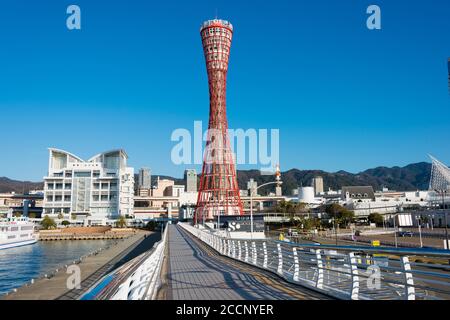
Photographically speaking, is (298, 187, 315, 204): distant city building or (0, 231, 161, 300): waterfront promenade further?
(298, 187, 315, 204): distant city building

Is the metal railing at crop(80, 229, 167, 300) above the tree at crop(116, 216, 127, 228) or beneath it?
above

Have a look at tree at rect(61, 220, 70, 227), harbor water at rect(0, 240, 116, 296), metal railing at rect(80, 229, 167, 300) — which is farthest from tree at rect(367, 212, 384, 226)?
metal railing at rect(80, 229, 167, 300)

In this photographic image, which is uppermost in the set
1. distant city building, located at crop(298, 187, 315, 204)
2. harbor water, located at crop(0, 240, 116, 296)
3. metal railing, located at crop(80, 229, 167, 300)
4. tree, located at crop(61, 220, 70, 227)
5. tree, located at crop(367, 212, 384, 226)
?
distant city building, located at crop(298, 187, 315, 204)

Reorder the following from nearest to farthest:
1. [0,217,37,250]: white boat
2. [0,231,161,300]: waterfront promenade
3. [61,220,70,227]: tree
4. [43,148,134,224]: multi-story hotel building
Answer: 1. [0,231,161,300]: waterfront promenade
2. [0,217,37,250]: white boat
3. [61,220,70,227]: tree
4. [43,148,134,224]: multi-story hotel building

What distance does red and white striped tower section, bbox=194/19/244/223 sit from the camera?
5631cm

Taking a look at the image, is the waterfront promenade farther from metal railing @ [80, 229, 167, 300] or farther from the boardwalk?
metal railing @ [80, 229, 167, 300]

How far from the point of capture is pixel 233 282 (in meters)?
Result: 10.2

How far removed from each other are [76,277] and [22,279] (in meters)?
6.57

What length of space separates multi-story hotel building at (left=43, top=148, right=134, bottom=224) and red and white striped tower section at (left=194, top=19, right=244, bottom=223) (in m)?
52.3

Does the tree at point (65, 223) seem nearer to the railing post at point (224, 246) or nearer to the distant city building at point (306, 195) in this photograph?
the distant city building at point (306, 195)

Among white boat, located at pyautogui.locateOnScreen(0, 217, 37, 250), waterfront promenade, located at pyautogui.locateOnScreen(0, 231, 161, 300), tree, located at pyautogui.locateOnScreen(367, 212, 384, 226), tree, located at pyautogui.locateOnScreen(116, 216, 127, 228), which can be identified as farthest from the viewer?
tree, located at pyautogui.locateOnScreen(116, 216, 127, 228)
